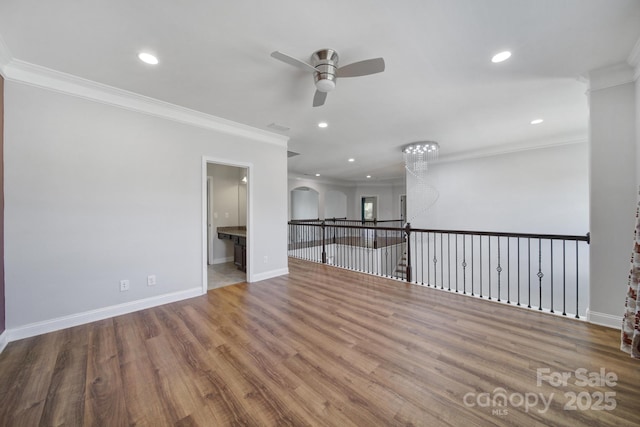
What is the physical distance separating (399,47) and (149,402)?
3287mm

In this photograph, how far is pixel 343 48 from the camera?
2055 mm

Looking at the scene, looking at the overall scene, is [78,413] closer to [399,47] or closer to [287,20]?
[287,20]

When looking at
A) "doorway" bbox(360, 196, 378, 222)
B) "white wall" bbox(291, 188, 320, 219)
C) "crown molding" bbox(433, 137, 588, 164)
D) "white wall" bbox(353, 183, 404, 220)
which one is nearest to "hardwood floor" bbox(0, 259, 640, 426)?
"crown molding" bbox(433, 137, 588, 164)

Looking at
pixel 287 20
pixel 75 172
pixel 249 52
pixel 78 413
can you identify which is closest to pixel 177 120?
pixel 75 172

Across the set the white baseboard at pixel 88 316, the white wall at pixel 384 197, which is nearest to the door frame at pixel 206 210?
the white baseboard at pixel 88 316

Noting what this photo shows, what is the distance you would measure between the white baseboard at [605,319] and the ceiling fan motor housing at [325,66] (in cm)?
365

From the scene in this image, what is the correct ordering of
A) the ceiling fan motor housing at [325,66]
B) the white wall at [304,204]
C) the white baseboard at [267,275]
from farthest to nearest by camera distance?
the white wall at [304,204] → the white baseboard at [267,275] → the ceiling fan motor housing at [325,66]

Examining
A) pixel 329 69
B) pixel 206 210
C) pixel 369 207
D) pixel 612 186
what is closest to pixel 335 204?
pixel 369 207

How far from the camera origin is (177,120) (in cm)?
329

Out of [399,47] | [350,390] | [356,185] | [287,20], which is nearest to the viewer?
[350,390]

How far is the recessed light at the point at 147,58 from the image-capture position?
7.02 ft

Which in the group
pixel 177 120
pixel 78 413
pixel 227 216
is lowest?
pixel 78 413

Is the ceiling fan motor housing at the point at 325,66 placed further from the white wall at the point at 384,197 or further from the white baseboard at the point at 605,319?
the white wall at the point at 384,197

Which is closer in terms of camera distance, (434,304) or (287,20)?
(287,20)
